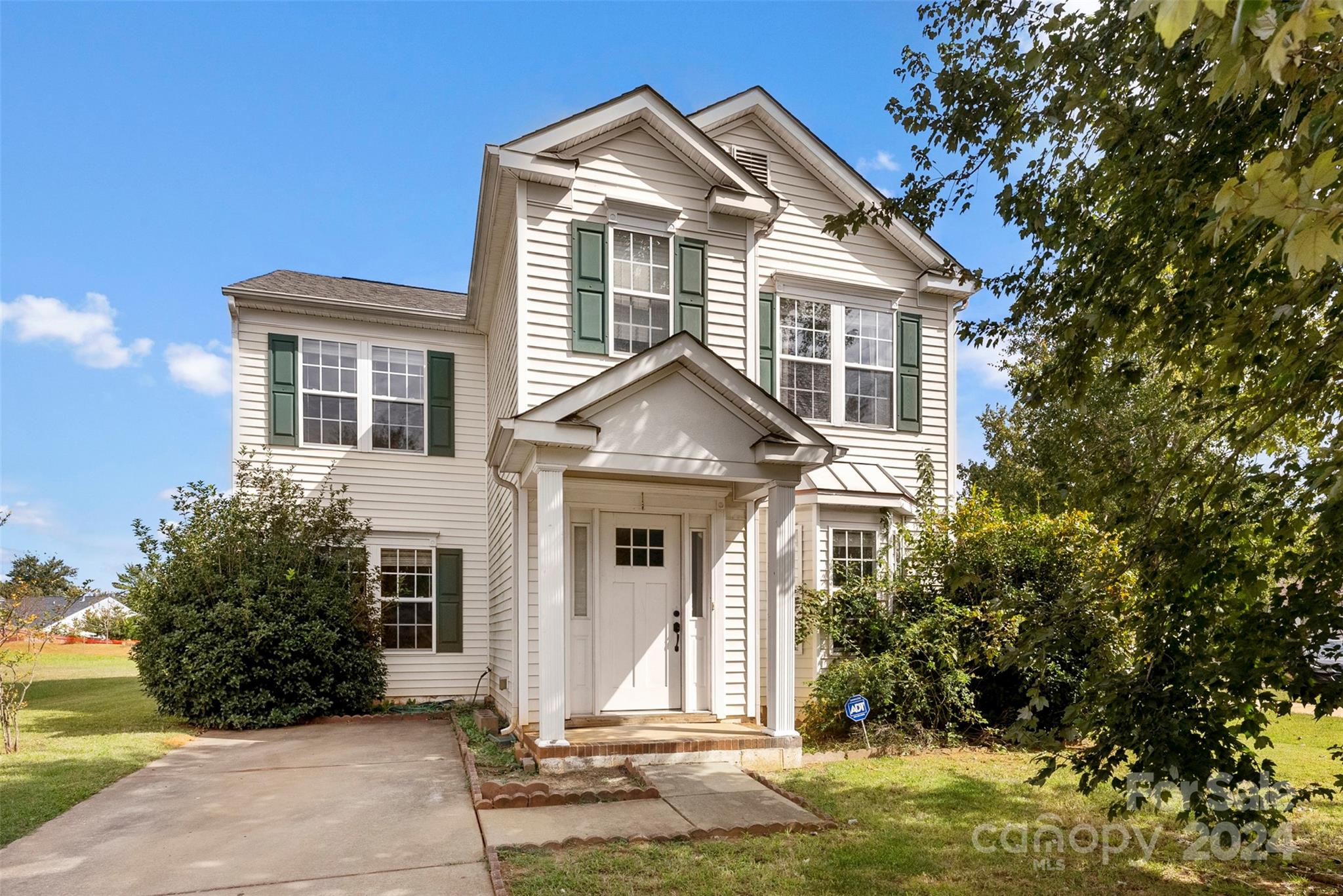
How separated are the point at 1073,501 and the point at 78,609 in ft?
236

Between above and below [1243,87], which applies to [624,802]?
below

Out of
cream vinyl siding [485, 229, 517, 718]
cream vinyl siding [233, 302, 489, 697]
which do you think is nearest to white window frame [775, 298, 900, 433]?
cream vinyl siding [485, 229, 517, 718]

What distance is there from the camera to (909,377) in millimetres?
11266

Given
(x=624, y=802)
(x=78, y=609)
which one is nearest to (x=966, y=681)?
(x=624, y=802)

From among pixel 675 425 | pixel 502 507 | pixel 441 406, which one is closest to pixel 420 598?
pixel 502 507

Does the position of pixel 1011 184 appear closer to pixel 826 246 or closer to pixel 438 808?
pixel 826 246

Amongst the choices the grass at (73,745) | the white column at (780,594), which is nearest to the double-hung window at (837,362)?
the white column at (780,594)

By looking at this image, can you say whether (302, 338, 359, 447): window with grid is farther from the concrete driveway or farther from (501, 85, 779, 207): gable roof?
(501, 85, 779, 207): gable roof

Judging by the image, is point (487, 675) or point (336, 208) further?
point (336, 208)

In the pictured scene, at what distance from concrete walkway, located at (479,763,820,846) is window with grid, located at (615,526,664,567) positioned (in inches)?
103

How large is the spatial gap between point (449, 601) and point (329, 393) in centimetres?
367

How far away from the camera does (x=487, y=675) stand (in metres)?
12.2

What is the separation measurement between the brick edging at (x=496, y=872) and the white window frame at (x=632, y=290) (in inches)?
208

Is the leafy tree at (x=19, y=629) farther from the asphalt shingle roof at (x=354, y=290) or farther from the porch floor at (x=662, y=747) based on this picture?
the porch floor at (x=662, y=747)
